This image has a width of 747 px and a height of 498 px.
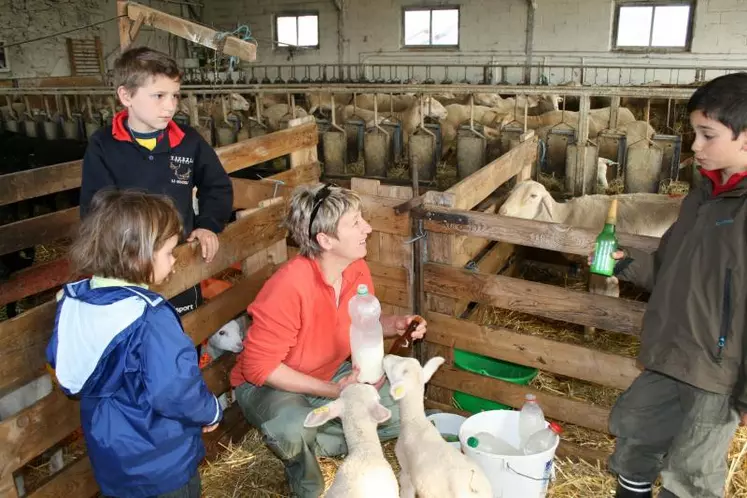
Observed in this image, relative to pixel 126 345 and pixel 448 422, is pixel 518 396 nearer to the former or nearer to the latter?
pixel 448 422

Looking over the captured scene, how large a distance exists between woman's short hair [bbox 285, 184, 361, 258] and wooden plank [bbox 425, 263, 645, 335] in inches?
32.0

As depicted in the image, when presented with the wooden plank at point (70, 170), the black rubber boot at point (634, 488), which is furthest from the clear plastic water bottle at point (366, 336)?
the wooden plank at point (70, 170)

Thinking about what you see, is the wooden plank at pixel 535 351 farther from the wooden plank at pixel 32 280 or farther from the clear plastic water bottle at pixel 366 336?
the wooden plank at pixel 32 280

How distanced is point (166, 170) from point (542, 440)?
2.11m

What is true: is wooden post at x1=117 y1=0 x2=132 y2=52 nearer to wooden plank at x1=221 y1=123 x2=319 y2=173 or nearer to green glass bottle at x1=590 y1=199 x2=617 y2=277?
wooden plank at x1=221 y1=123 x2=319 y2=173

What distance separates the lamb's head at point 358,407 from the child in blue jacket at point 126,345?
18.1 inches

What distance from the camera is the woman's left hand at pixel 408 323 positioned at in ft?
10.1

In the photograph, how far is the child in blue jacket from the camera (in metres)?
2.11

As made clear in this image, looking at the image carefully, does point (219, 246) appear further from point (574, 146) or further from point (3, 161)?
point (3, 161)

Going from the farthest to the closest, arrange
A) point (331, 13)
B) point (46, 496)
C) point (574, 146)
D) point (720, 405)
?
point (331, 13) → point (574, 146) → point (46, 496) → point (720, 405)

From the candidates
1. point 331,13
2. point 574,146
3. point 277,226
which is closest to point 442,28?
point 331,13

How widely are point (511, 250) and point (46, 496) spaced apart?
366cm

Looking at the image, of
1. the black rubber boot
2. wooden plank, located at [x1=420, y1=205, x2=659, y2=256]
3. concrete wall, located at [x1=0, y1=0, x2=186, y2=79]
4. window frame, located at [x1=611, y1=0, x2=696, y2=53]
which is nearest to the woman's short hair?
wooden plank, located at [x1=420, y1=205, x2=659, y2=256]

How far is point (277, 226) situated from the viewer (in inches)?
145
